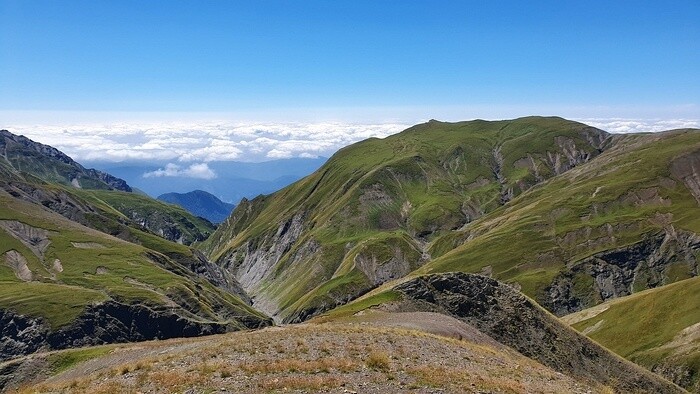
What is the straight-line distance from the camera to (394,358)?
35094mm

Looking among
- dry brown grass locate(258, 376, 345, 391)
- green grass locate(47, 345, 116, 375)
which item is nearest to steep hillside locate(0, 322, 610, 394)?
dry brown grass locate(258, 376, 345, 391)

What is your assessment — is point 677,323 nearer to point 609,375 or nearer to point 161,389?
point 609,375

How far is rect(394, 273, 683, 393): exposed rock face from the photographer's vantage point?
2413 inches

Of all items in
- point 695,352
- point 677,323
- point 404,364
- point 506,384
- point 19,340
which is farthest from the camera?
point 19,340

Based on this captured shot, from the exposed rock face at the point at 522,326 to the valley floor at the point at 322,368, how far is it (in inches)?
707

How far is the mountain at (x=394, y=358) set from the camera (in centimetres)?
2948

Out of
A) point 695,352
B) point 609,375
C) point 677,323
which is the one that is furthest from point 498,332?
point 677,323

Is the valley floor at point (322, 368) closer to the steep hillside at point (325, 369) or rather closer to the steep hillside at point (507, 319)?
the steep hillside at point (325, 369)

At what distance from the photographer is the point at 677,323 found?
145m

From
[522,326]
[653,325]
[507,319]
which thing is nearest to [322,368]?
[507,319]

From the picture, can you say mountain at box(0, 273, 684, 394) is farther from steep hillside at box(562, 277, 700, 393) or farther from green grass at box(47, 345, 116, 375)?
steep hillside at box(562, 277, 700, 393)

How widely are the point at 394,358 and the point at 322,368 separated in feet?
20.3

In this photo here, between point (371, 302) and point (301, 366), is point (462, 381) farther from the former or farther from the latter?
point (371, 302)

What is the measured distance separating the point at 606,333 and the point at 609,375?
4179 inches
